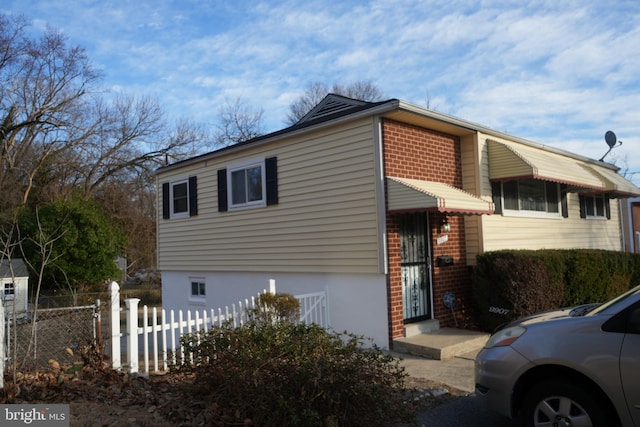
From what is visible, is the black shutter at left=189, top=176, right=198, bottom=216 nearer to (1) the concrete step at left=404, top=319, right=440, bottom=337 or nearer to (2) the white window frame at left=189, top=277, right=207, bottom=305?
(2) the white window frame at left=189, top=277, right=207, bottom=305

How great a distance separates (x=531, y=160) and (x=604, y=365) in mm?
6630

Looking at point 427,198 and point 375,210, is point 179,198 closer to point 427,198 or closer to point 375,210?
point 375,210

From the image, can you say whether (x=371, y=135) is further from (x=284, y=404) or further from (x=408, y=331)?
(x=284, y=404)

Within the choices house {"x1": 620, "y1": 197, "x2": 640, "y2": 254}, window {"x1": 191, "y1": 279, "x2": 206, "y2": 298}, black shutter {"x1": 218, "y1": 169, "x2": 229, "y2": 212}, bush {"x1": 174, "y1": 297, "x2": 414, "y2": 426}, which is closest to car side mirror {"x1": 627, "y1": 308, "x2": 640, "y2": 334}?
bush {"x1": 174, "y1": 297, "x2": 414, "y2": 426}

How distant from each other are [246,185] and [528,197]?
6.23 m

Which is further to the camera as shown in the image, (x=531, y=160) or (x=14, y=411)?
(x=531, y=160)

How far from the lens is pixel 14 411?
4.08 m

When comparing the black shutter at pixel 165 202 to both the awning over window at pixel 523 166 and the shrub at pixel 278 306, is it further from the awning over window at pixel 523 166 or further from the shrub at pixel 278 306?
the awning over window at pixel 523 166

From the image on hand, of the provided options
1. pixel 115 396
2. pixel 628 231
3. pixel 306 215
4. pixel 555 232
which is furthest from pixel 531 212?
pixel 115 396

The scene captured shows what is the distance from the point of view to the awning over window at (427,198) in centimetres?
748

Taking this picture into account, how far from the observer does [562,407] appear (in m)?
3.66

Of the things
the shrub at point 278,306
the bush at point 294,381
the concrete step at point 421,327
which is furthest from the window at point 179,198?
the bush at point 294,381

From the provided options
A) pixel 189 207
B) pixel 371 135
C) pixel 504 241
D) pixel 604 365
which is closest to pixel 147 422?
pixel 604 365

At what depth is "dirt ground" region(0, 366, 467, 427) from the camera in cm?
406
